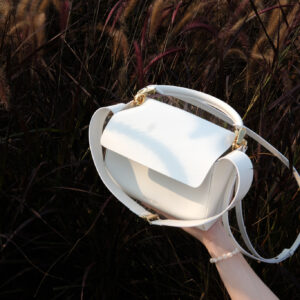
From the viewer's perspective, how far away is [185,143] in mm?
1080

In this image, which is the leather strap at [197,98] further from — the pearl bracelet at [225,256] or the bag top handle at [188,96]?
the pearl bracelet at [225,256]

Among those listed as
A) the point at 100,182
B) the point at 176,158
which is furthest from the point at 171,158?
the point at 100,182

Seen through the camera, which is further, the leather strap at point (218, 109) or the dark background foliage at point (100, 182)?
the dark background foliage at point (100, 182)

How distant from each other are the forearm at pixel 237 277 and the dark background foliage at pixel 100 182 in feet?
0.81

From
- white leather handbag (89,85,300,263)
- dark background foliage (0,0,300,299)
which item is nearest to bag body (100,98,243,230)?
white leather handbag (89,85,300,263)

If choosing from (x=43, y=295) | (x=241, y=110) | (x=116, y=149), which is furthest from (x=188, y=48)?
(x=43, y=295)

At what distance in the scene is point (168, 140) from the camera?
110 cm

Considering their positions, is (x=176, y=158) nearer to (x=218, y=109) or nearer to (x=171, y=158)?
(x=171, y=158)

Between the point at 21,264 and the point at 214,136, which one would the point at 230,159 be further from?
the point at 21,264

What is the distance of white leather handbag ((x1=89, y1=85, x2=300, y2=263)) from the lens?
1047 mm

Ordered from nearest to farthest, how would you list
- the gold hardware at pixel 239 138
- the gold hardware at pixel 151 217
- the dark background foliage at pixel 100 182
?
the gold hardware at pixel 239 138
the gold hardware at pixel 151 217
the dark background foliage at pixel 100 182

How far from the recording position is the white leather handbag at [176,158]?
1047mm

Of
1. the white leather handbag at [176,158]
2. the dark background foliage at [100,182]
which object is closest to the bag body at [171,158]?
the white leather handbag at [176,158]

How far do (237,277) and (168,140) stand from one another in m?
0.32
